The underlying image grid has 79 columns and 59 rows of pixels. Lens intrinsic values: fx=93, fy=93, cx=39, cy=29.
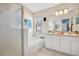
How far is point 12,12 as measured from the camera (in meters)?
1.61

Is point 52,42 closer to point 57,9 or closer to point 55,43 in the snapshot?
point 55,43

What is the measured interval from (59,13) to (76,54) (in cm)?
81

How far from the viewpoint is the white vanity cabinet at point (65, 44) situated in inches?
69.0

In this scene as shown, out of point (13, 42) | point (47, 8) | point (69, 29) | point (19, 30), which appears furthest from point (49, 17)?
point (13, 42)

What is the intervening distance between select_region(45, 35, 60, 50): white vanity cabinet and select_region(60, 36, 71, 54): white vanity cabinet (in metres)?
0.08

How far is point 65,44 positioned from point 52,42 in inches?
10.0

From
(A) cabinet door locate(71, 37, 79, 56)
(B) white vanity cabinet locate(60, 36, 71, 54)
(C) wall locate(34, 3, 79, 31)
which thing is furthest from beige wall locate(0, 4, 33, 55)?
(A) cabinet door locate(71, 37, 79, 56)

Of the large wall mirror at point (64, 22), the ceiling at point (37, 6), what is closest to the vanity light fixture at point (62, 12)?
the large wall mirror at point (64, 22)

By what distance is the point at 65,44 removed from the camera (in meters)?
1.80

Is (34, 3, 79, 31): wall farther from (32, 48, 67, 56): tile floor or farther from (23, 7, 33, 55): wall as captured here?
(32, 48, 67, 56): tile floor

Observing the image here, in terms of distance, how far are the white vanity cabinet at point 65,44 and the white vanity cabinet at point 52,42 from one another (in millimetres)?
76

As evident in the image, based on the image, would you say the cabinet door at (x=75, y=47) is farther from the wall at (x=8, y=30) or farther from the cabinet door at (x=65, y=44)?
the wall at (x=8, y=30)

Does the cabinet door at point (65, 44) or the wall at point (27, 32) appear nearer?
the wall at point (27, 32)

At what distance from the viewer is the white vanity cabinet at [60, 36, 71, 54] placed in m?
1.75
